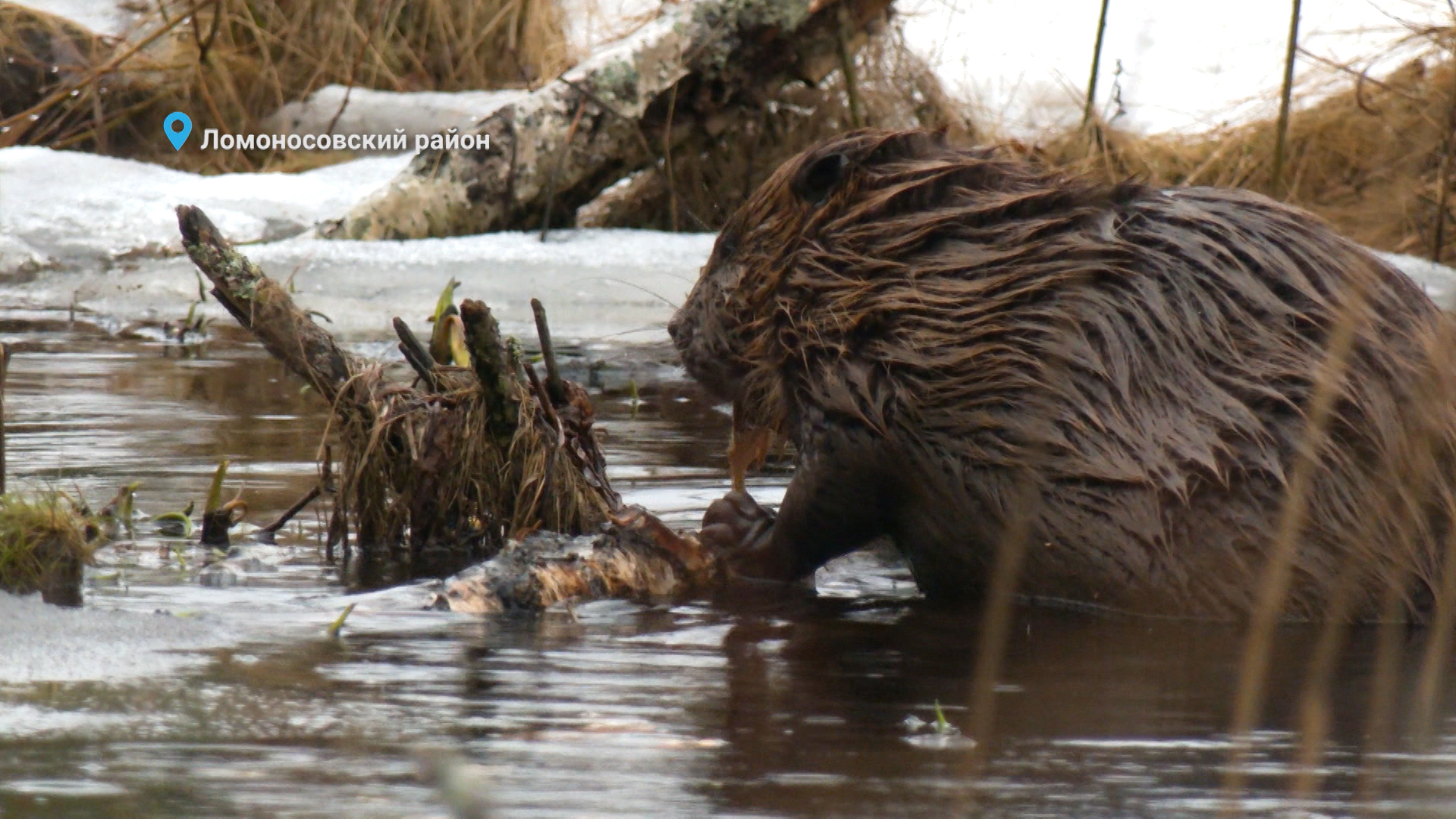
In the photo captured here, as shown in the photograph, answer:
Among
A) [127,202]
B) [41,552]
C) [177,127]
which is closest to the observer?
[41,552]

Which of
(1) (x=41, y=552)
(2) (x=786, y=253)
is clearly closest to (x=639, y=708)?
(1) (x=41, y=552)

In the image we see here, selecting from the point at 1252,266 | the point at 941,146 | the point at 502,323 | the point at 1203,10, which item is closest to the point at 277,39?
the point at 502,323

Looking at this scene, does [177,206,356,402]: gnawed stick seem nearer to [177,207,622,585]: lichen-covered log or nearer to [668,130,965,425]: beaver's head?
[177,207,622,585]: lichen-covered log

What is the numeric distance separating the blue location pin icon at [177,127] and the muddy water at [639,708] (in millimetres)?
7958

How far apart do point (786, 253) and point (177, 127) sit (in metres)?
8.28

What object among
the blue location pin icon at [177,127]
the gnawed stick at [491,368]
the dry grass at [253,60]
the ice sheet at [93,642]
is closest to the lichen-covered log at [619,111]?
the dry grass at [253,60]

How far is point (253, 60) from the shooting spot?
37.6 ft

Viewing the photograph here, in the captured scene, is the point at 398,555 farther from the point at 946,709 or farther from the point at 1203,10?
the point at 1203,10

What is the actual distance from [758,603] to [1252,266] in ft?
3.59

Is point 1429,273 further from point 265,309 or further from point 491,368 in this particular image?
point 265,309

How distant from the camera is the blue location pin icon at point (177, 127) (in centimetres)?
1132

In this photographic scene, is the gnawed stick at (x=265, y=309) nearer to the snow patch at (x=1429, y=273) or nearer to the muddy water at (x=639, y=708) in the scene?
the muddy water at (x=639, y=708)

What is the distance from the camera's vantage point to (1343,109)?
912 centimetres

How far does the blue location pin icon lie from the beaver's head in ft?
26.0
